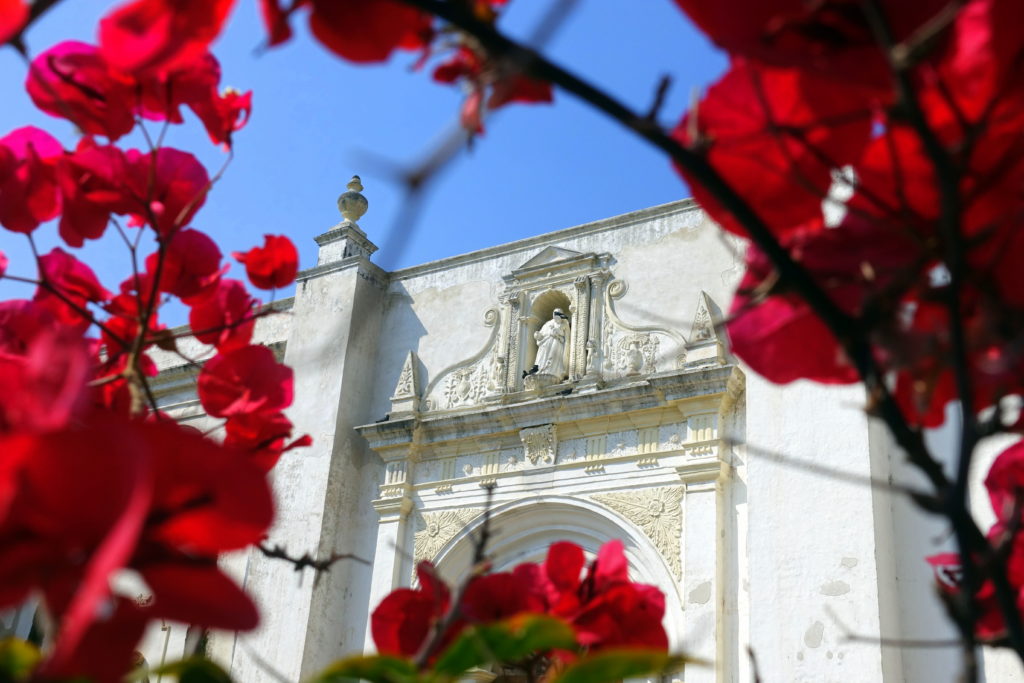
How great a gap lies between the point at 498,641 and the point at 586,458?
22.1 feet

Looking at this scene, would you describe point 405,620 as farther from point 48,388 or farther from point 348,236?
point 348,236

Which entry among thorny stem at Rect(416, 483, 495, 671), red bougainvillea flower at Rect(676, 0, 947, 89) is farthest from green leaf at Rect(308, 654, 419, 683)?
red bougainvillea flower at Rect(676, 0, 947, 89)

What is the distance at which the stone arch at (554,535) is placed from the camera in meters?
6.73

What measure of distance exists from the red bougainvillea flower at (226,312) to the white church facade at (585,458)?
4.22 m

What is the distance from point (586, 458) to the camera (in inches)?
289

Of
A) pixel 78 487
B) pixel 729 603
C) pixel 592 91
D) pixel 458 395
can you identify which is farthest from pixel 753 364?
pixel 458 395

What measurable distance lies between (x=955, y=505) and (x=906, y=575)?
5722mm

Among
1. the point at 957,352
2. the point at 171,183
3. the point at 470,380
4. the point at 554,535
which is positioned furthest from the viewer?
the point at 470,380

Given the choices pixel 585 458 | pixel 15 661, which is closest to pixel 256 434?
pixel 15 661

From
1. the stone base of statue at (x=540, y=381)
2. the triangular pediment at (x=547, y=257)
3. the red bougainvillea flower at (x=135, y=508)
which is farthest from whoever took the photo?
the triangular pediment at (x=547, y=257)

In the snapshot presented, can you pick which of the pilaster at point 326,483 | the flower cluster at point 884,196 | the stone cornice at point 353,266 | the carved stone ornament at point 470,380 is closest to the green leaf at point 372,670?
the flower cluster at point 884,196

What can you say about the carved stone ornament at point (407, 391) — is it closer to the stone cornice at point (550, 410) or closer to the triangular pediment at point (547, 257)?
the stone cornice at point (550, 410)

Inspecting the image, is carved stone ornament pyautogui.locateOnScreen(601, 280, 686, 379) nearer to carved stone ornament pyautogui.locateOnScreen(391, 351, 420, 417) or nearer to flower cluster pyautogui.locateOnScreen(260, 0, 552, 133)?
carved stone ornament pyautogui.locateOnScreen(391, 351, 420, 417)

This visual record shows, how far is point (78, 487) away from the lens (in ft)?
1.39
